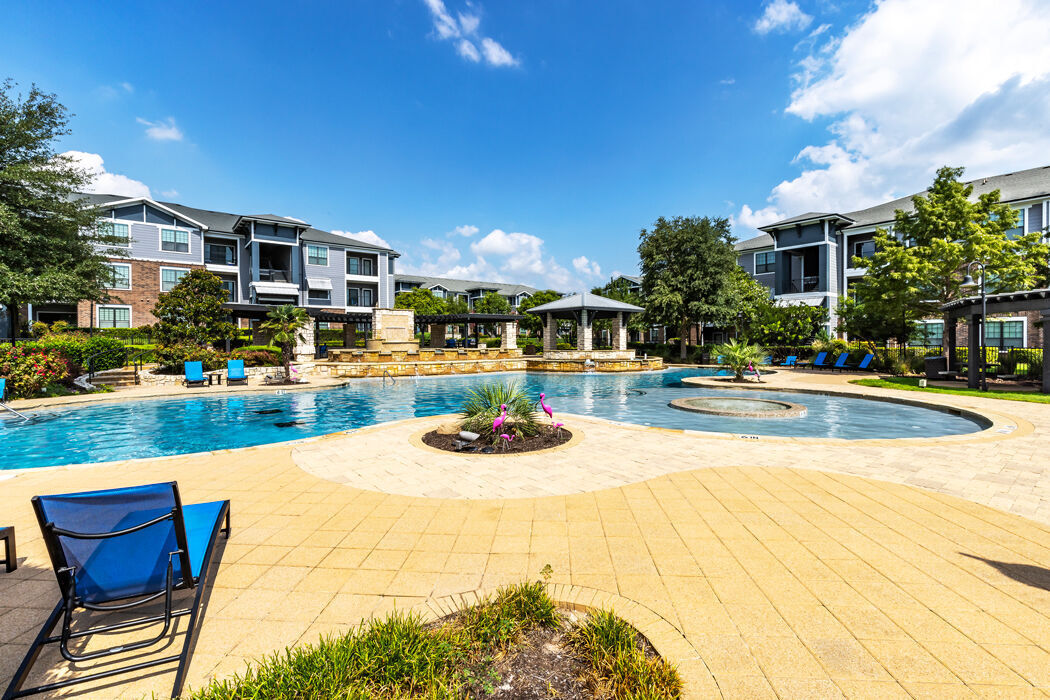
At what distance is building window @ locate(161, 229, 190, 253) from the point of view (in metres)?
33.6

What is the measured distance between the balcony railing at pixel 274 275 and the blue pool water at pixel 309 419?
23.5 m

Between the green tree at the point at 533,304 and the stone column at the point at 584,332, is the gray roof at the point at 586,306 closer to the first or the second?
the stone column at the point at 584,332

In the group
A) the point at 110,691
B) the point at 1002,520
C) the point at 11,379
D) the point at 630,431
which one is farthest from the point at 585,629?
the point at 11,379

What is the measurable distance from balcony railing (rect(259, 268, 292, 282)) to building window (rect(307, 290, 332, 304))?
204cm

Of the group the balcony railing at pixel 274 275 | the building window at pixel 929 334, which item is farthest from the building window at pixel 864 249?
the balcony railing at pixel 274 275

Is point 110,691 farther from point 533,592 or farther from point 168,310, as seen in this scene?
point 168,310

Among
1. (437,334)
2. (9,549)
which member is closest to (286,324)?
(437,334)

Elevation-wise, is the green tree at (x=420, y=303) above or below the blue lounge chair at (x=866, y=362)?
above

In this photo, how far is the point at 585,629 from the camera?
262 cm

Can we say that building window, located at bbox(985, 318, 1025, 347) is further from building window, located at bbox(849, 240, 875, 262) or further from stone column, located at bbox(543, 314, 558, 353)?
stone column, located at bbox(543, 314, 558, 353)

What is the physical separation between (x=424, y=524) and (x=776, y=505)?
3.80 metres

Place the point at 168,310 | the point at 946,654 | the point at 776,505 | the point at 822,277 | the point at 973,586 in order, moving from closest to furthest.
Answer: the point at 946,654 → the point at 973,586 → the point at 776,505 → the point at 168,310 → the point at 822,277

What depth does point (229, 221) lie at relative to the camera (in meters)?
39.9

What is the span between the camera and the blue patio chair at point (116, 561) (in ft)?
7.68
